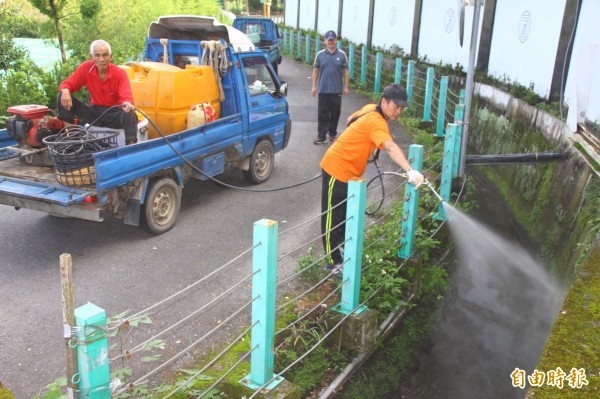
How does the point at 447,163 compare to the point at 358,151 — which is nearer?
the point at 358,151

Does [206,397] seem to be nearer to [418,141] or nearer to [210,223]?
[210,223]

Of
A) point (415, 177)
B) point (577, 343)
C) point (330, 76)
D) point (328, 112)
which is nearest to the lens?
point (577, 343)

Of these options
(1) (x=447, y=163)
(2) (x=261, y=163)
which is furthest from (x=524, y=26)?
(2) (x=261, y=163)

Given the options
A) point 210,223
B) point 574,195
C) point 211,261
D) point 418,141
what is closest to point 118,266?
point 211,261

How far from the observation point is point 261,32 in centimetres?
1920

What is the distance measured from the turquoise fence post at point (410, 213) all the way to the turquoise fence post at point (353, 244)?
49.2 inches

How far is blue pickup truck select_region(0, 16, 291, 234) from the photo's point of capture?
559 cm

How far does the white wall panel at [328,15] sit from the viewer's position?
25984mm

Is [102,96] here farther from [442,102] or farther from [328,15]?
[328,15]

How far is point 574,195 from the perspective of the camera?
7082 millimetres

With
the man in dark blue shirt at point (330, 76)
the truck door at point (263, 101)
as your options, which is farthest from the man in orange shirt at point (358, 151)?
the man in dark blue shirt at point (330, 76)

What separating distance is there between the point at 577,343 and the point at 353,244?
1.69m

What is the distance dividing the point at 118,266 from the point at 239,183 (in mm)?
3118

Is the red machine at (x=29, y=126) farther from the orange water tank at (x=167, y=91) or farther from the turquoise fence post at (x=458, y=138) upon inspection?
the turquoise fence post at (x=458, y=138)
